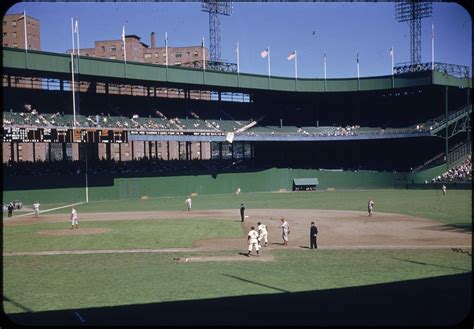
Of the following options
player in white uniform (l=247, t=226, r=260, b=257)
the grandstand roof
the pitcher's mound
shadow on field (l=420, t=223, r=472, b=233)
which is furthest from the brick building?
player in white uniform (l=247, t=226, r=260, b=257)

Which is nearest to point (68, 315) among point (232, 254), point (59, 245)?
point (232, 254)

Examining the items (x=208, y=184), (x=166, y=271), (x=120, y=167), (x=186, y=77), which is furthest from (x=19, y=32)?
(x=166, y=271)

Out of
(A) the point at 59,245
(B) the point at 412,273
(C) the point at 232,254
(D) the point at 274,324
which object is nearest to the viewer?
(D) the point at 274,324

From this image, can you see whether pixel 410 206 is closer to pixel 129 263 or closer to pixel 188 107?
pixel 129 263

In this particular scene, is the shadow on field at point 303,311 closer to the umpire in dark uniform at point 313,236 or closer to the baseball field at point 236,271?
the baseball field at point 236,271

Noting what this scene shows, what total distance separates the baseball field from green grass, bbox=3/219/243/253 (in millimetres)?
76

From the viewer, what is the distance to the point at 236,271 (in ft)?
63.6

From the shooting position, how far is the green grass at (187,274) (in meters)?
15.5

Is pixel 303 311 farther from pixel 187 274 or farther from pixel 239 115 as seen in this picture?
pixel 239 115

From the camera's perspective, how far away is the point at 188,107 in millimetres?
74188

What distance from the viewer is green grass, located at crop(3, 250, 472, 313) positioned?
50.9 ft

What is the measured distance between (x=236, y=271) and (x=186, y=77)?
50822 mm

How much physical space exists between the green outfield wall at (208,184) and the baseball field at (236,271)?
17818mm

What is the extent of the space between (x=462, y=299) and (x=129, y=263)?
14.3 metres
